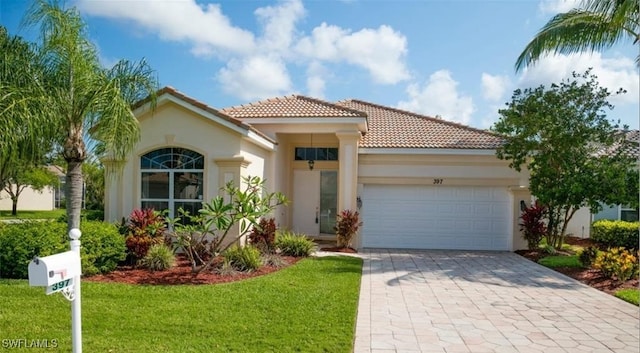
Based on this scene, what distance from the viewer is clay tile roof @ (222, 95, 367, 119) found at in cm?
1401

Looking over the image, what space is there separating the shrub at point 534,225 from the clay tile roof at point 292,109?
6.31 metres

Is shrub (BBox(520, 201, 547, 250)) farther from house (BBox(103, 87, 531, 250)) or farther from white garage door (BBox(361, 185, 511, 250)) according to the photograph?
white garage door (BBox(361, 185, 511, 250))

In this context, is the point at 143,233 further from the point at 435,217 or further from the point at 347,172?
the point at 435,217

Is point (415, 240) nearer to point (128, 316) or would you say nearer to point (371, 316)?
point (371, 316)

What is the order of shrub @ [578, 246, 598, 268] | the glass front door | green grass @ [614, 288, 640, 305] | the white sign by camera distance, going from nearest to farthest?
the white sign < green grass @ [614, 288, 640, 305] < shrub @ [578, 246, 598, 268] < the glass front door

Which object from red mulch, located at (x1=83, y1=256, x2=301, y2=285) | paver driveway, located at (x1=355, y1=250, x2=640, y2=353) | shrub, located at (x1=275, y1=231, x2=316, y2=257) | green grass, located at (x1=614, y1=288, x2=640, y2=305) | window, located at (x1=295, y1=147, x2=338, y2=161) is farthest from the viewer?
window, located at (x1=295, y1=147, x2=338, y2=161)

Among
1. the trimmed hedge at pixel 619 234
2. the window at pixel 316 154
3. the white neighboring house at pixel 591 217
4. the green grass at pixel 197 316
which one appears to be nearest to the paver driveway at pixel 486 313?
the green grass at pixel 197 316

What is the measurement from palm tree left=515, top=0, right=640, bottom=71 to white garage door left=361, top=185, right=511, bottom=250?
15.9 ft

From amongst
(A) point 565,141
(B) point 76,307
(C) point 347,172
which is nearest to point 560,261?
(A) point 565,141

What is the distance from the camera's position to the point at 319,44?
11852 millimetres

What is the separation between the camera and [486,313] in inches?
283

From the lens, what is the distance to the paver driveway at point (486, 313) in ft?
19.0

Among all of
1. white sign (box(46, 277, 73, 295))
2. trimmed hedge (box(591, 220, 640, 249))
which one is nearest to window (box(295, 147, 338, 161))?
trimmed hedge (box(591, 220, 640, 249))

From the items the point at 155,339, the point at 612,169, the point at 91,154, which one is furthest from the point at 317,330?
the point at 612,169
